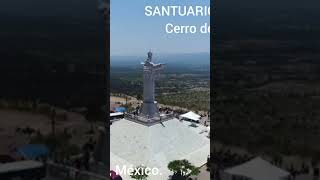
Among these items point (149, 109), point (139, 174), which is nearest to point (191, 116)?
point (149, 109)

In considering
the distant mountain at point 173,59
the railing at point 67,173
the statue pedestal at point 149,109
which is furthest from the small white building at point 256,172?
the railing at point 67,173

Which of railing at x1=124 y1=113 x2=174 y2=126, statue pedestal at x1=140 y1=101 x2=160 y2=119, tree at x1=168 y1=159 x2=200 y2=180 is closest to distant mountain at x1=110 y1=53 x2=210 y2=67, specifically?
statue pedestal at x1=140 y1=101 x2=160 y2=119

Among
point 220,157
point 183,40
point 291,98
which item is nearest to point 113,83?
point 183,40

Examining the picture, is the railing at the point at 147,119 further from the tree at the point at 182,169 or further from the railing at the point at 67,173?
the railing at the point at 67,173

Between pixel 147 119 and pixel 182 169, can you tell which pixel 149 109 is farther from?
pixel 182 169

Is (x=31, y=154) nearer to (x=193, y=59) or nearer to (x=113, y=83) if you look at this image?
(x=113, y=83)

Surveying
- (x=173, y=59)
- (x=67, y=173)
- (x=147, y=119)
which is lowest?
(x=67, y=173)
